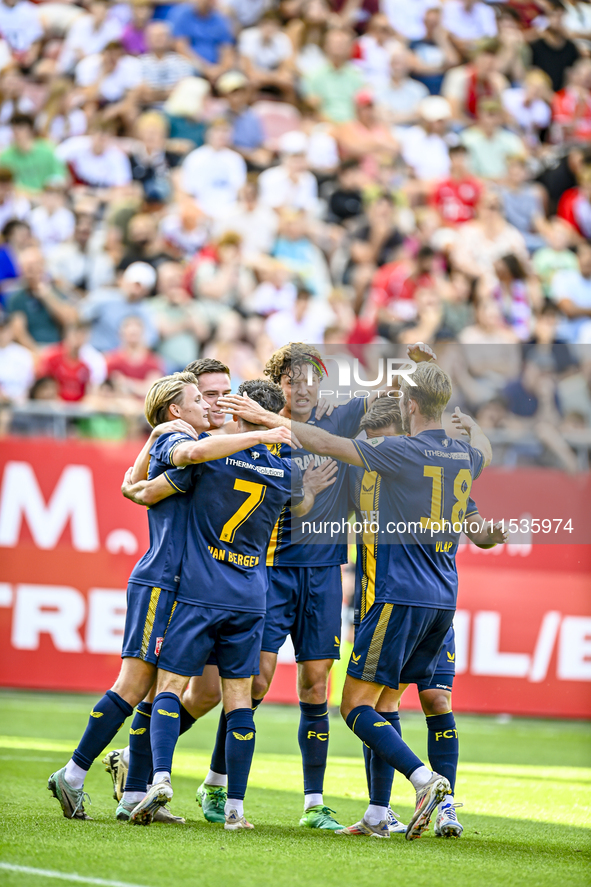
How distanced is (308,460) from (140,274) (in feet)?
23.4

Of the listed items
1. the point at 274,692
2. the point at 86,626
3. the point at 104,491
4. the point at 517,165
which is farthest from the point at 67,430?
the point at 517,165

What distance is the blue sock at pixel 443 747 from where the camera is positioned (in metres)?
5.51

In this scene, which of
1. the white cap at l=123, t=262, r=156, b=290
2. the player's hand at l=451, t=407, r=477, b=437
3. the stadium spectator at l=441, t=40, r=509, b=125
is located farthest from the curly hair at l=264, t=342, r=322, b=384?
the stadium spectator at l=441, t=40, r=509, b=125

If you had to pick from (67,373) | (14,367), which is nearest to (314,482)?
(67,373)

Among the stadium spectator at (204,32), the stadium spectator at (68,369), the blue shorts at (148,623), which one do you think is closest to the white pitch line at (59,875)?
the blue shorts at (148,623)

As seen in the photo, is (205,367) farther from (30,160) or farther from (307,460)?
(30,160)

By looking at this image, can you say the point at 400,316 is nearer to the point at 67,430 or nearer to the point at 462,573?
the point at 462,573

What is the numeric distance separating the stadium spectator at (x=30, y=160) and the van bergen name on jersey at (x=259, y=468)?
30.3ft

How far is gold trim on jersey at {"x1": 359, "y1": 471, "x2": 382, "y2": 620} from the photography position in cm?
534

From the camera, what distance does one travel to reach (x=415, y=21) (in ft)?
54.4

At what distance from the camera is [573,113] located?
1620 cm

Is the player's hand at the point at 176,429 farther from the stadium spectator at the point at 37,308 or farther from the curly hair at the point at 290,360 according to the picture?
the stadium spectator at the point at 37,308

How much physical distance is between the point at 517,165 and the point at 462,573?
723 cm

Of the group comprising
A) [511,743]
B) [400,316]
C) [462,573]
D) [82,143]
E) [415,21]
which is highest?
[415,21]
